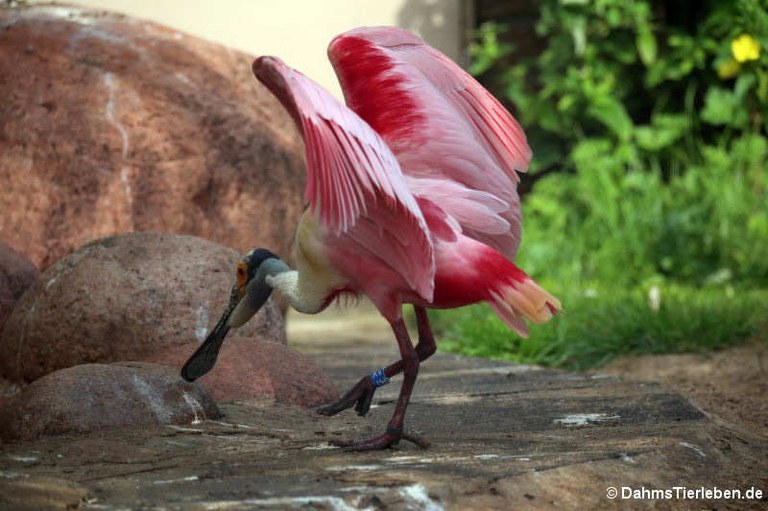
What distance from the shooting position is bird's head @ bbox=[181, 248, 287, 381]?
3.80 metres

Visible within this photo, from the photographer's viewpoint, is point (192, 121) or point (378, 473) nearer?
point (378, 473)

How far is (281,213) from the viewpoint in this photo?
5875 millimetres

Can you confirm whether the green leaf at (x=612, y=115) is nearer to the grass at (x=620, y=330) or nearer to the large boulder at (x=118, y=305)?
the grass at (x=620, y=330)

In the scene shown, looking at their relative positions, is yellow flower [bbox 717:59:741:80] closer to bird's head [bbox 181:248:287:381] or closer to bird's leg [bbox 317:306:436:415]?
bird's leg [bbox 317:306:436:415]

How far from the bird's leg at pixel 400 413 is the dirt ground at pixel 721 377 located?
4.76 feet

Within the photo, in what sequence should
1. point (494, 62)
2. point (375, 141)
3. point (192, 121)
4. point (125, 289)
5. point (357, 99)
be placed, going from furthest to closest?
point (494, 62), point (192, 121), point (125, 289), point (357, 99), point (375, 141)

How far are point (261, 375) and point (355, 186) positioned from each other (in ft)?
3.92

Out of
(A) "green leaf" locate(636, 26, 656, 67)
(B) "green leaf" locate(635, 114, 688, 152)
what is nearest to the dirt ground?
(B) "green leaf" locate(635, 114, 688, 152)

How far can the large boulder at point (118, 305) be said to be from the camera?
4.37m

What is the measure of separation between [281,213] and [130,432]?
244cm

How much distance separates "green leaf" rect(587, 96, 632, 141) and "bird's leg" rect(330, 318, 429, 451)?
5.17 m

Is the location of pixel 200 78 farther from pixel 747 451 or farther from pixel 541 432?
pixel 747 451

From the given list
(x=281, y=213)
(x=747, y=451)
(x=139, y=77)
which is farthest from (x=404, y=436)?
(x=139, y=77)

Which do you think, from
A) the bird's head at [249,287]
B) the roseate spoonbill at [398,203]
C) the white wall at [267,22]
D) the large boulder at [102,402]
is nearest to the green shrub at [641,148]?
the white wall at [267,22]
